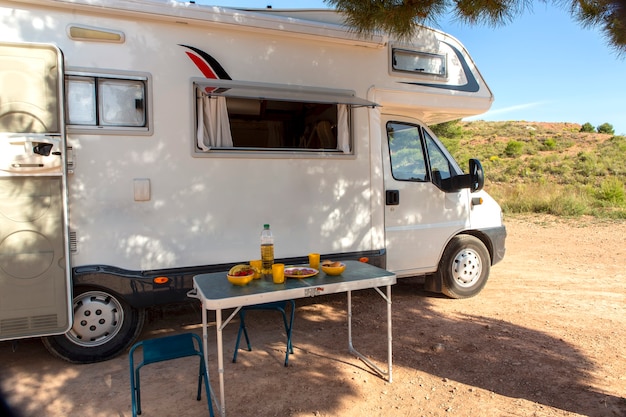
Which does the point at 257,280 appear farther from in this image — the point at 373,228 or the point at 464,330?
the point at 464,330

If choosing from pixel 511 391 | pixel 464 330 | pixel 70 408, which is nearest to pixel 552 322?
pixel 464 330

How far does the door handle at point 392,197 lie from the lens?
4.65 meters

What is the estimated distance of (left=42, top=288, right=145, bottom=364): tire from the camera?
3529mm

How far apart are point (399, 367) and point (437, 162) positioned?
2502 mm

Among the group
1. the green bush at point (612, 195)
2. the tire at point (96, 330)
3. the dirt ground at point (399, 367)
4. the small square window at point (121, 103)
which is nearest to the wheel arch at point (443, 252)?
the dirt ground at point (399, 367)

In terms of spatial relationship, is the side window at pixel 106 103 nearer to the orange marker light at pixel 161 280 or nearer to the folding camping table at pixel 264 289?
the orange marker light at pixel 161 280

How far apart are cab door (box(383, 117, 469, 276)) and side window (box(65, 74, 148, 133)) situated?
2489 mm

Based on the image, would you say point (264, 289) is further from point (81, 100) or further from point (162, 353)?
point (81, 100)

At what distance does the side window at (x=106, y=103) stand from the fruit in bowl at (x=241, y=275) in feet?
4.88

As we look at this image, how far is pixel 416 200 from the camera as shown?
4875mm

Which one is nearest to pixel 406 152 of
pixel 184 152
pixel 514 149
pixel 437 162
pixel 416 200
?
pixel 437 162

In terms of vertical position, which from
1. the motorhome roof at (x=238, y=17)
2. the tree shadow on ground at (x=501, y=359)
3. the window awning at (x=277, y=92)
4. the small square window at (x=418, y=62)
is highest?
the motorhome roof at (x=238, y=17)

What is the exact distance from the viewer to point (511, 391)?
3168 millimetres

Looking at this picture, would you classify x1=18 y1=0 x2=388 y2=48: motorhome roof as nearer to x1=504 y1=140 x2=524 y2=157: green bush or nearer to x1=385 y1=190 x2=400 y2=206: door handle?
x1=385 y1=190 x2=400 y2=206: door handle
